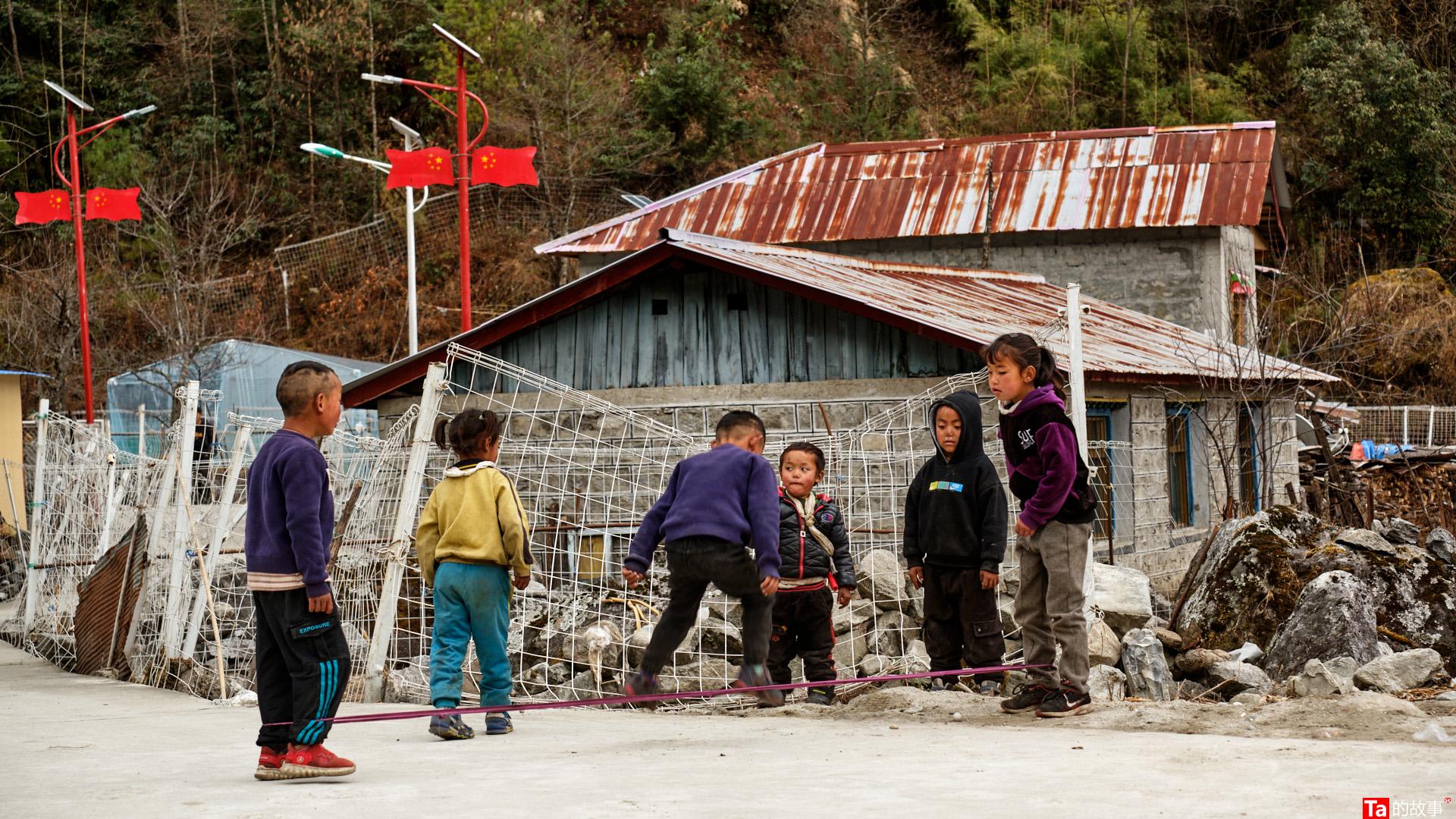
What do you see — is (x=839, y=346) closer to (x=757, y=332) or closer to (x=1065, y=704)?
(x=757, y=332)

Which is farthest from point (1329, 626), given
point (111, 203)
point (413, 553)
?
point (111, 203)

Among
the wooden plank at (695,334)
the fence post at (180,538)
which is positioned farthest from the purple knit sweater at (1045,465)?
the wooden plank at (695,334)

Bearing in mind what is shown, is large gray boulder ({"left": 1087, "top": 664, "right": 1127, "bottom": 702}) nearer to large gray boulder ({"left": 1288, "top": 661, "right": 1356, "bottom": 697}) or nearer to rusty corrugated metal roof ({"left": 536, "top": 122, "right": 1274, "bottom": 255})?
large gray boulder ({"left": 1288, "top": 661, "right": 1356, "bottom": 697})

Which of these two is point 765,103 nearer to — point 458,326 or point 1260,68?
point 458,326

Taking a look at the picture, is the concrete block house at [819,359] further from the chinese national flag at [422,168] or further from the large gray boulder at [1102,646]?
the chinese national flag at [422,168]

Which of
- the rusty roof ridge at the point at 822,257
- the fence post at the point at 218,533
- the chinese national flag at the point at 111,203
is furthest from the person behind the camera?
the chinese national flag at the point at 111,203

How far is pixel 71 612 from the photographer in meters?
11.6

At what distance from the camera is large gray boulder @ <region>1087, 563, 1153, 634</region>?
10.0 meters

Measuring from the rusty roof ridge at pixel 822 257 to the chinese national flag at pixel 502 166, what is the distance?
1849mm

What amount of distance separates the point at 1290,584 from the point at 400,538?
5573mm

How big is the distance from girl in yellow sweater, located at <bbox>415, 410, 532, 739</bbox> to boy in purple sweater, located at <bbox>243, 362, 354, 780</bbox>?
3.09 feet

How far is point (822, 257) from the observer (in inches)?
599

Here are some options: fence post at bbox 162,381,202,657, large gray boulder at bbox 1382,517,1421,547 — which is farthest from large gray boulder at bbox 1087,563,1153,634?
fence post at bbox 162,381,202,657

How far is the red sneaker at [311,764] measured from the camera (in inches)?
202
